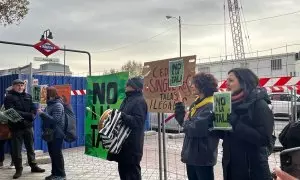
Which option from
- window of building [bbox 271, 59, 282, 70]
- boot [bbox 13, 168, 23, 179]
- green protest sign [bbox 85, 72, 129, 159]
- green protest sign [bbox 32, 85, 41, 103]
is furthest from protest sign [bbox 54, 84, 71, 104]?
window of building [bbox 271, 59, 282, 70]

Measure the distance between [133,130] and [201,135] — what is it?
117cm

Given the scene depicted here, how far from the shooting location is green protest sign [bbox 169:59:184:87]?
5160 mm

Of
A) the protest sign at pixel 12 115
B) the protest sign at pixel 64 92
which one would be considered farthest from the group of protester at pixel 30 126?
the protest sign at pixel 64 92

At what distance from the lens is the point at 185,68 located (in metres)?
5.10

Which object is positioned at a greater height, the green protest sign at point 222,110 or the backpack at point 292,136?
the green protest sign at point 222,110

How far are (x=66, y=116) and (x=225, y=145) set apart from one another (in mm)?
4092

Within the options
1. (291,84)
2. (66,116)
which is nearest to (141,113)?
(66,116)

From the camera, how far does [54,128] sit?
7.13 meters

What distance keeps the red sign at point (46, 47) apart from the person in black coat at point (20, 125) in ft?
5.42

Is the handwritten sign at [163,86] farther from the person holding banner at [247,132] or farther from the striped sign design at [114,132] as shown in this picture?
the person holding banner at [247,132]

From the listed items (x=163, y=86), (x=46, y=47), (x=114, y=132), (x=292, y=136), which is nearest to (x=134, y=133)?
(x=114, y=132)

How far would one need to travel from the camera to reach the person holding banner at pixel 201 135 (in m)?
4.51

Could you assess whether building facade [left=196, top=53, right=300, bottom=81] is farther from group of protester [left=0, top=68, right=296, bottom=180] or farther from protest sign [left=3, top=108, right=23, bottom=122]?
group of protester [left=0, top=68, right=296, bottom=180]

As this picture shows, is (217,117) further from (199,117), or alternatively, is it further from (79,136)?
(79,136)
